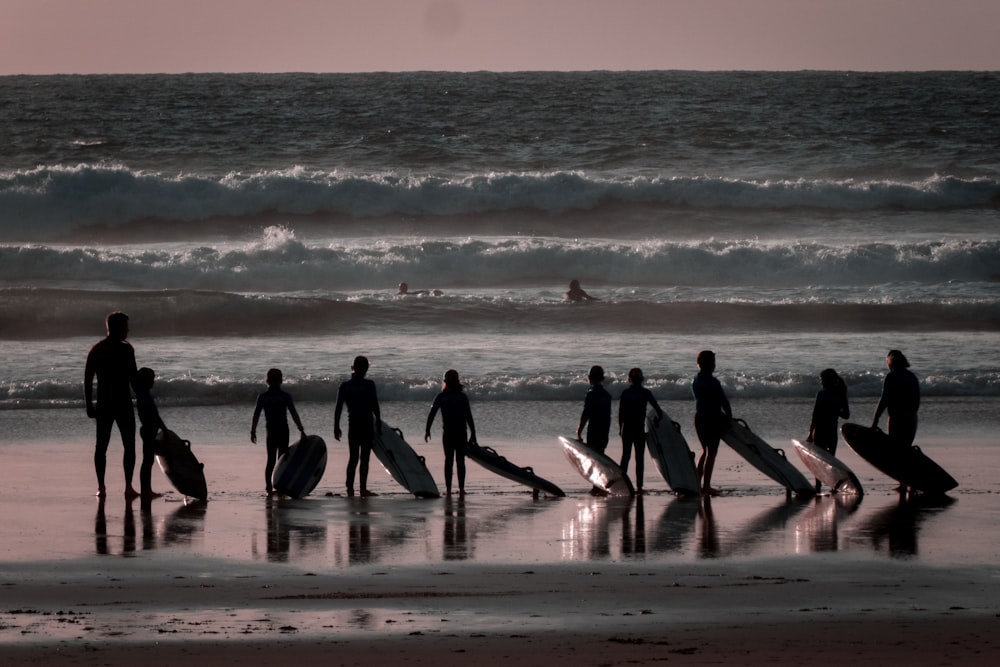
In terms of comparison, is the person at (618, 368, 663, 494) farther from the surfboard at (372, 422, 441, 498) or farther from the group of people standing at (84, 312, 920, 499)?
the surfboard at (372, 422, 441, 498)

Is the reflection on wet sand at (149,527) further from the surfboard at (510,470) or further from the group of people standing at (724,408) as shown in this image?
the group of people standing at (724,408)

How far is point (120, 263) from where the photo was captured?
31547 mm

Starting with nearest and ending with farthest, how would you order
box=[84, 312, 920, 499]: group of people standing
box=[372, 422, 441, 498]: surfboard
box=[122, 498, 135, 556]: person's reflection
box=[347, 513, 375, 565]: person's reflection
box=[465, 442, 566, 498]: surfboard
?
box=[347, 513, 375, 565]: person's reflection, box=[122, 498, 135, 556]: person's reflection, box=[465, 442, 566, 498]: surfboard, box=[372, 422, 441, 498]: surfboard, box=[84, 312, 920, 499]: group of people standing

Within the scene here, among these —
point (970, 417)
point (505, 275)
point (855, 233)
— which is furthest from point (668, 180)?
point (970, 417)

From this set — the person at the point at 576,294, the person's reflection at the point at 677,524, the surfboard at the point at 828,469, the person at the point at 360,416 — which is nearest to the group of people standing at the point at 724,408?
the surfboard at the point at 828,469

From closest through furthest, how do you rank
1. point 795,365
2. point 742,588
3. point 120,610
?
point 120,610, point 742,588, point 795,365

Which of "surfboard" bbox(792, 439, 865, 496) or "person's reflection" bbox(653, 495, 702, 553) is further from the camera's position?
"surfboard" bbox(792, 439, 865, 496)

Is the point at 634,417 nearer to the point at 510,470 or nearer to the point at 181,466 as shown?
the point at 510,470

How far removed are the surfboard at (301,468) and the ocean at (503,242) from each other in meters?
3.47

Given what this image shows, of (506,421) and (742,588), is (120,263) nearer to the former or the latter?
(506,421)

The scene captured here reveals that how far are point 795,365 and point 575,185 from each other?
18.7 metres

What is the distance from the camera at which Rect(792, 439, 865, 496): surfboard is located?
1169 centimetres

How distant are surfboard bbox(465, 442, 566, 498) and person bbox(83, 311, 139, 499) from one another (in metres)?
2.90

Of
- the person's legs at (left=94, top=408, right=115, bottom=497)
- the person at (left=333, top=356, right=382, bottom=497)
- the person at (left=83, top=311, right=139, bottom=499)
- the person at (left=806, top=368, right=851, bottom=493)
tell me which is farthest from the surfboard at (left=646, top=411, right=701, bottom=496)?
the person's legs at (left=94, top=408, right=115, bottom=497)
